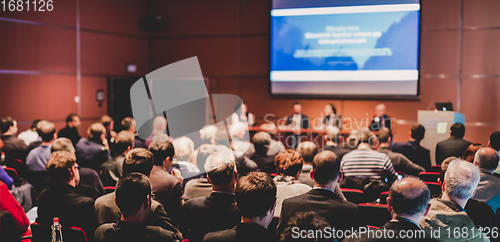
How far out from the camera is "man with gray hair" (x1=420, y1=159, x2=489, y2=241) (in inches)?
88.0

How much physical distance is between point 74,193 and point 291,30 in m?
6.86

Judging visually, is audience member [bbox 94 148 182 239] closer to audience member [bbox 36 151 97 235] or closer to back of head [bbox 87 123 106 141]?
audience member [bbox 36 151 97 235]

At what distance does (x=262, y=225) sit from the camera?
1910 millimetres

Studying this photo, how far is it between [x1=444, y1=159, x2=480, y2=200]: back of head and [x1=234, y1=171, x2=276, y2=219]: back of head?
1.24 metres

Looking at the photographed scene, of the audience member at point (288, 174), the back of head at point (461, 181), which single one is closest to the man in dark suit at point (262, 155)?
the audience member at point (288, 174)

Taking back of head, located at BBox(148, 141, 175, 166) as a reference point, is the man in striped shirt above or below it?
below

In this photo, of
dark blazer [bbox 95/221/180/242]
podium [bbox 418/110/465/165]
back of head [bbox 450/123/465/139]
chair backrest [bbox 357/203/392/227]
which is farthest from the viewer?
podium [bbox 418/110/465/165]

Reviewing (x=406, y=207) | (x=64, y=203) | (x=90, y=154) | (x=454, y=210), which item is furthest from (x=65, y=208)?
(x=454, y=210)

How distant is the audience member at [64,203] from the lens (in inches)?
106

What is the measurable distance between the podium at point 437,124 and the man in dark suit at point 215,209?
5281 millimetres

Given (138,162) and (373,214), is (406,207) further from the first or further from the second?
(138,162)

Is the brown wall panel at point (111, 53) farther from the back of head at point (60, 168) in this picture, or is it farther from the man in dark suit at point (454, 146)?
the man in dark suit at point (454, 146)

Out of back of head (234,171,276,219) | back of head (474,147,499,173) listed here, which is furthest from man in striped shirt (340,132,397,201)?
back of head (234,171,276,219)

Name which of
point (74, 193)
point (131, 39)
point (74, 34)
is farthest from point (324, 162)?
point (131, 39)
